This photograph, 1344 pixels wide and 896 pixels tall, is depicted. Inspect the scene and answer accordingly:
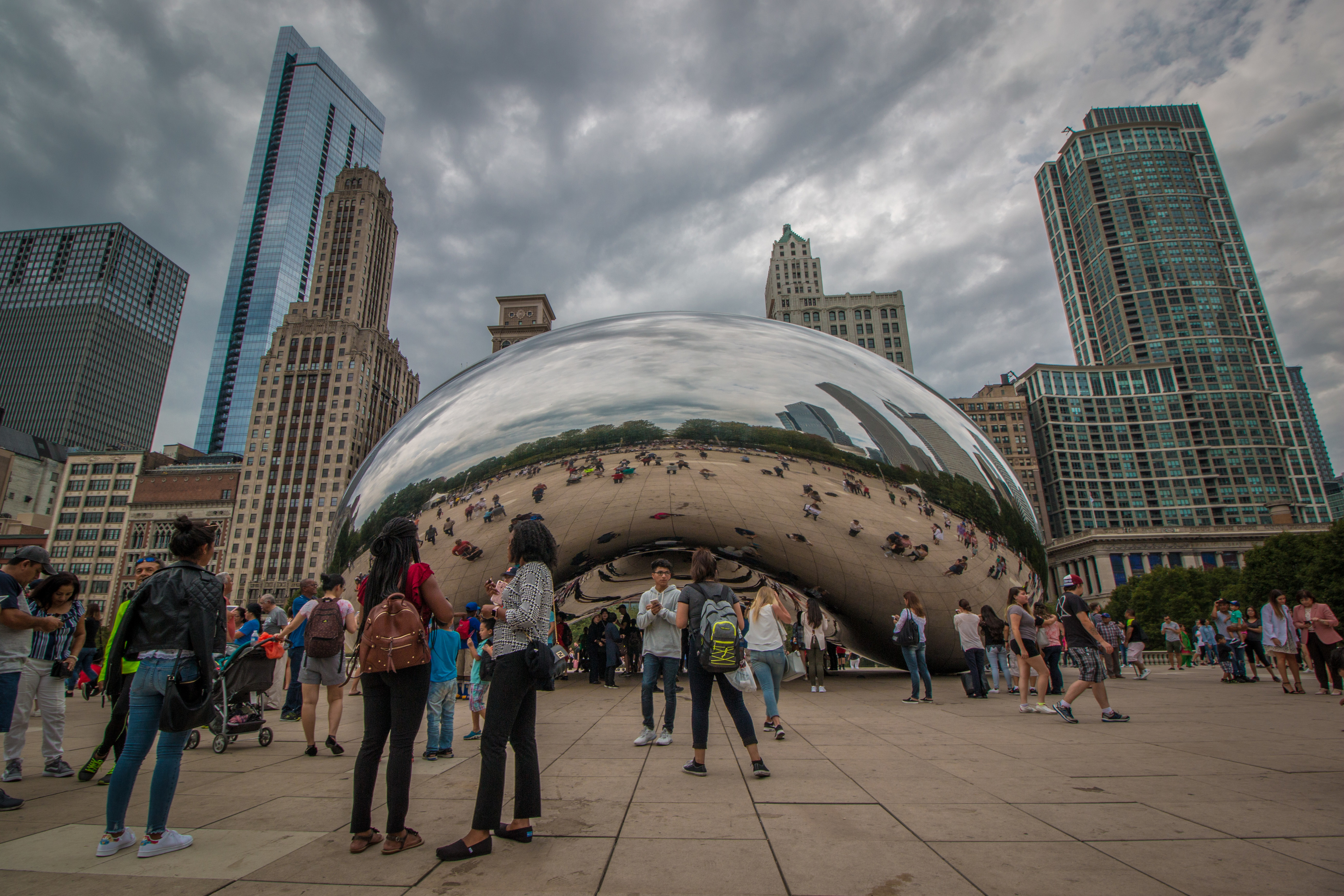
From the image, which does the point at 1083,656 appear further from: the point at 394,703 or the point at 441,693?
the point at 394,703

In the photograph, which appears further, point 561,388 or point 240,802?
point 561,388

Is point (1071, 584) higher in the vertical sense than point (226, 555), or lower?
lower

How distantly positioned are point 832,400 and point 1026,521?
3.02 m

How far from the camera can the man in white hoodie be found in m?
5.21

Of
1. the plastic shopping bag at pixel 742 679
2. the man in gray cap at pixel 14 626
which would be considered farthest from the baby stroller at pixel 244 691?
the plastic shopping bag at pixel 742 679

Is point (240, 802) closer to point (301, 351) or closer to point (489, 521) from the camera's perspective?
point (489, 521)

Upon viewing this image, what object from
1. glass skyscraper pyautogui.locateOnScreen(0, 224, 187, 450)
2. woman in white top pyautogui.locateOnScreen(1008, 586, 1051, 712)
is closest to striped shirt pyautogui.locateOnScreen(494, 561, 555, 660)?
woman in white top pyautogui.locateOnScreen(1008, 586, 1051, 712)

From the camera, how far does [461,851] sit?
2.49m

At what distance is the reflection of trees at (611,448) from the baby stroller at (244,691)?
95 centimetres

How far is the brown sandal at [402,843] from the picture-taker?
2.55m

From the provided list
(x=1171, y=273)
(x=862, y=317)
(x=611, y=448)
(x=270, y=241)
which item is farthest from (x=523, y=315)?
(x=1171, y=273)

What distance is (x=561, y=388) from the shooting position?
222 inches

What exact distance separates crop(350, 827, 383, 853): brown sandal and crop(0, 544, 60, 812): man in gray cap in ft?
9.46

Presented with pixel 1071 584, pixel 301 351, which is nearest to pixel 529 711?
pixel 1071 584
